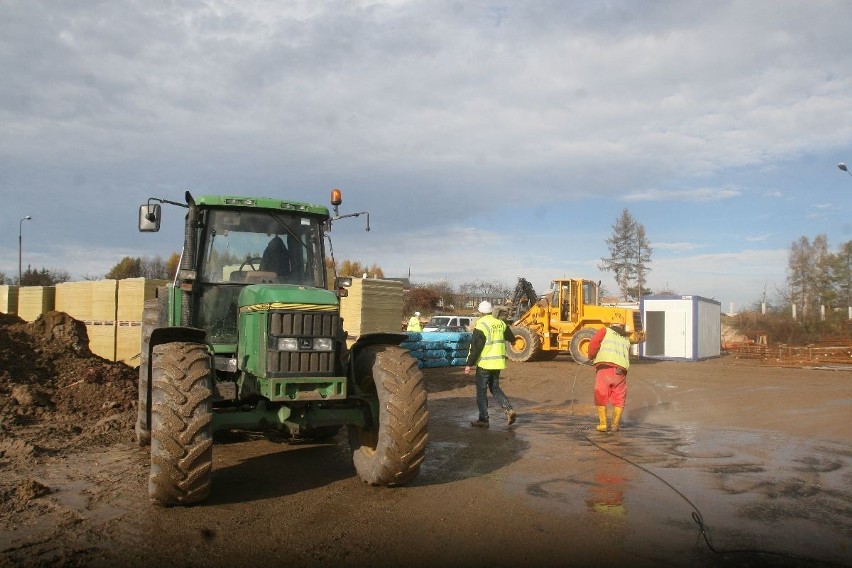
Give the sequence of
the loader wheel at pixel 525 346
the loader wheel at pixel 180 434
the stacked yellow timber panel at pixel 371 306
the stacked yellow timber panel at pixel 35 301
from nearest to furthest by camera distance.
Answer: the loader wheel at pixel 180 434
the stacked yellow timber panel at pixel 371 306
the stacked yellow timber panel at pixel 35 301
the loader wheel at pixel 525 346

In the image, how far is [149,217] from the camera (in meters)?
6.72

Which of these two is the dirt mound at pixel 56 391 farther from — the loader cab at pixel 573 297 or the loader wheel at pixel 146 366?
the loader cab at pixel 573 297

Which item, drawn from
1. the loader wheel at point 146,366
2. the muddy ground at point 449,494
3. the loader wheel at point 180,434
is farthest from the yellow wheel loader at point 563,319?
A: the loader wheel at point 180,434

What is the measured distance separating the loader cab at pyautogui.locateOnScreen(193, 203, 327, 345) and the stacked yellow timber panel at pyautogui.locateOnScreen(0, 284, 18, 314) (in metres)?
13.6

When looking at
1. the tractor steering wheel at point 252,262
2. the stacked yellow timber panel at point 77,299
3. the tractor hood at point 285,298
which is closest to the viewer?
the tractor hood at point 285,298

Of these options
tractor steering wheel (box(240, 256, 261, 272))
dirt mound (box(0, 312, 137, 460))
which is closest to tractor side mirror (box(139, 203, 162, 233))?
tractor steering wheel (box(240, 256, 261, 272))

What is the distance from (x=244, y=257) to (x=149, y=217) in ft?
3.34

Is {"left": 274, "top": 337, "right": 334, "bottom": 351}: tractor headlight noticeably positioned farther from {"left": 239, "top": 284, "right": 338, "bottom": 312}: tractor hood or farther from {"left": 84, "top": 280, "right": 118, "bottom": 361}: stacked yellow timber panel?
{"left": 84, "top": 280, "right": 118, "bottom": 361}: stacked yellow timber panel

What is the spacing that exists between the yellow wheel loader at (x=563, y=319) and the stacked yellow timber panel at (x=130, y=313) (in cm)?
1262

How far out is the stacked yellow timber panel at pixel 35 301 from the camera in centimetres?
1659

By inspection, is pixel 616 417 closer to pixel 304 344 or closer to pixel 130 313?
pixel 304 344

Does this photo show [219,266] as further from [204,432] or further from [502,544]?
[502,544]

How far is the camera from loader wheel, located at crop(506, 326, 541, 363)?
2227 cm

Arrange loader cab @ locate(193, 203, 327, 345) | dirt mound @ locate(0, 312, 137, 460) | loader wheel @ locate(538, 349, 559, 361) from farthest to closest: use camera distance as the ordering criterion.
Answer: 1. loader wheel @ locate(538, 349, 559, 361)
2. dirt mound @ locate(0, 312, 137, 460)
3. loader cab @ locate(193, 203, 327, 345)
